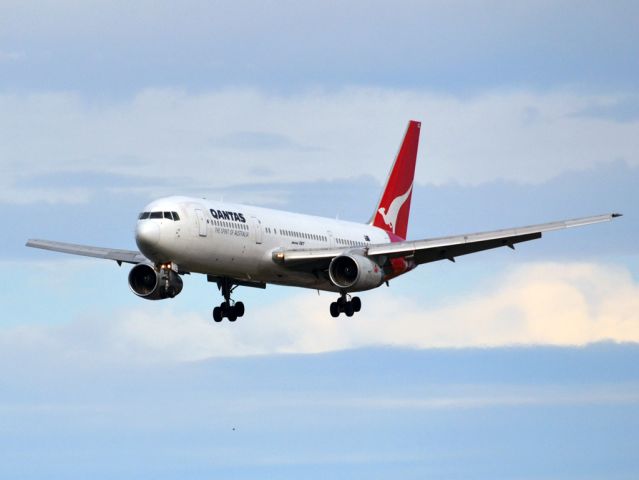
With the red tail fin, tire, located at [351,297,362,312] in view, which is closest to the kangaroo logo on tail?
the red tail fin

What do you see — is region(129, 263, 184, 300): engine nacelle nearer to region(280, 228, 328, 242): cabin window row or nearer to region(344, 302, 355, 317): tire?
region(280, 228, 328, 242): cabin window row

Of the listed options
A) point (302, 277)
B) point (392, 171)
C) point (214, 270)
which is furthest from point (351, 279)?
point (392, 171)

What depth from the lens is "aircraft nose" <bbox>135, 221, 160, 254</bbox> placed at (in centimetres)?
7169

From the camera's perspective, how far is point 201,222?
73125 mm

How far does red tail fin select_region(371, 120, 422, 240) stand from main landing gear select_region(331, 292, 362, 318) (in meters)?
12.4

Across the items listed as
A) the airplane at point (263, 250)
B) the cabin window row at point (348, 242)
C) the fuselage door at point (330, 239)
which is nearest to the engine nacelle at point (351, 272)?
the airplane at point (263, 250)

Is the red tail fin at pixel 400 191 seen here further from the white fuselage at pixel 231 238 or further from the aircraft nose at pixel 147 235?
the aircraft nose at pixel 147 235

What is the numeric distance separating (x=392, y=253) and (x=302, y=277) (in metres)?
4.56

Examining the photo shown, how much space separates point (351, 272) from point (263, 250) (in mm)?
4701

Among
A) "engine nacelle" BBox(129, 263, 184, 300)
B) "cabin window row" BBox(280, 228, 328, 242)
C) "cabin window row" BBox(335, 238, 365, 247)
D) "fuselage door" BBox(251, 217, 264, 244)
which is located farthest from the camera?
"cabin window row" BBox(335, 238, 365, 247)

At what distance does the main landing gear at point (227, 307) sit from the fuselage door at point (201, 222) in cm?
956

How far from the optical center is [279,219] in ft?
260

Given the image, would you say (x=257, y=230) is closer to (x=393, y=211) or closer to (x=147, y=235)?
(x=147, y=235)

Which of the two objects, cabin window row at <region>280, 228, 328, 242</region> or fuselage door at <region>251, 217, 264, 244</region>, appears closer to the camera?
fuselage door at <region>251, 217, 264, 244</region>
